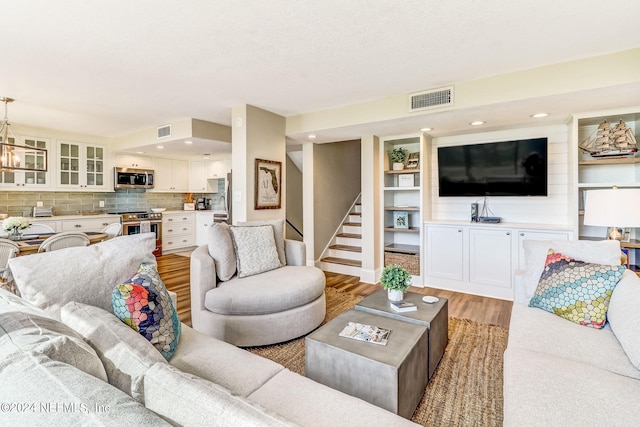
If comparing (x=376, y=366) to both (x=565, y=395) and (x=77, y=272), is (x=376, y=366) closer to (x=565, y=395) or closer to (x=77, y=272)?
(x=565, y=395)

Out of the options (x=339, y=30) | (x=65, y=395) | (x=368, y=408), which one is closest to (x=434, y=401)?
(x=368, y=408)

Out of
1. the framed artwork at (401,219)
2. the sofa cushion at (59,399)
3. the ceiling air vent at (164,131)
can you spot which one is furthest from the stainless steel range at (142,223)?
the sofa cushion at (59,399)

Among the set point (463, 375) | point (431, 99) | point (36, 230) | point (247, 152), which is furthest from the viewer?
point (36, 230)

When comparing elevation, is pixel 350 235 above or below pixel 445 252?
above

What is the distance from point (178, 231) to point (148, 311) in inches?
230

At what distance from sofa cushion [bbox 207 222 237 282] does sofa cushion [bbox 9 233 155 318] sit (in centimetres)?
96

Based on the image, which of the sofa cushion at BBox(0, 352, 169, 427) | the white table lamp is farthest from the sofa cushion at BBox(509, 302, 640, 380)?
the sofa cushion at BBox(0, 352, 169, 427)

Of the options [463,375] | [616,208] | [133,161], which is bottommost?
[463,375]

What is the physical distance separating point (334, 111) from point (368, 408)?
11.3 feet

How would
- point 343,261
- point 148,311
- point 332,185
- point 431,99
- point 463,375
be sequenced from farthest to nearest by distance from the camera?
1. point 332,185
2. point 343,261
3. point 431,99
4. point 463,375
5. point 148,311

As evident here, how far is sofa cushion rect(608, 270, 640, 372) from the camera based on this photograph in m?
1.45

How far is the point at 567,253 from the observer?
2258 millimetres

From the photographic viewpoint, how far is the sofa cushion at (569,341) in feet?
4.87

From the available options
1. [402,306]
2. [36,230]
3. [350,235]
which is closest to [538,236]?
[402,306]
